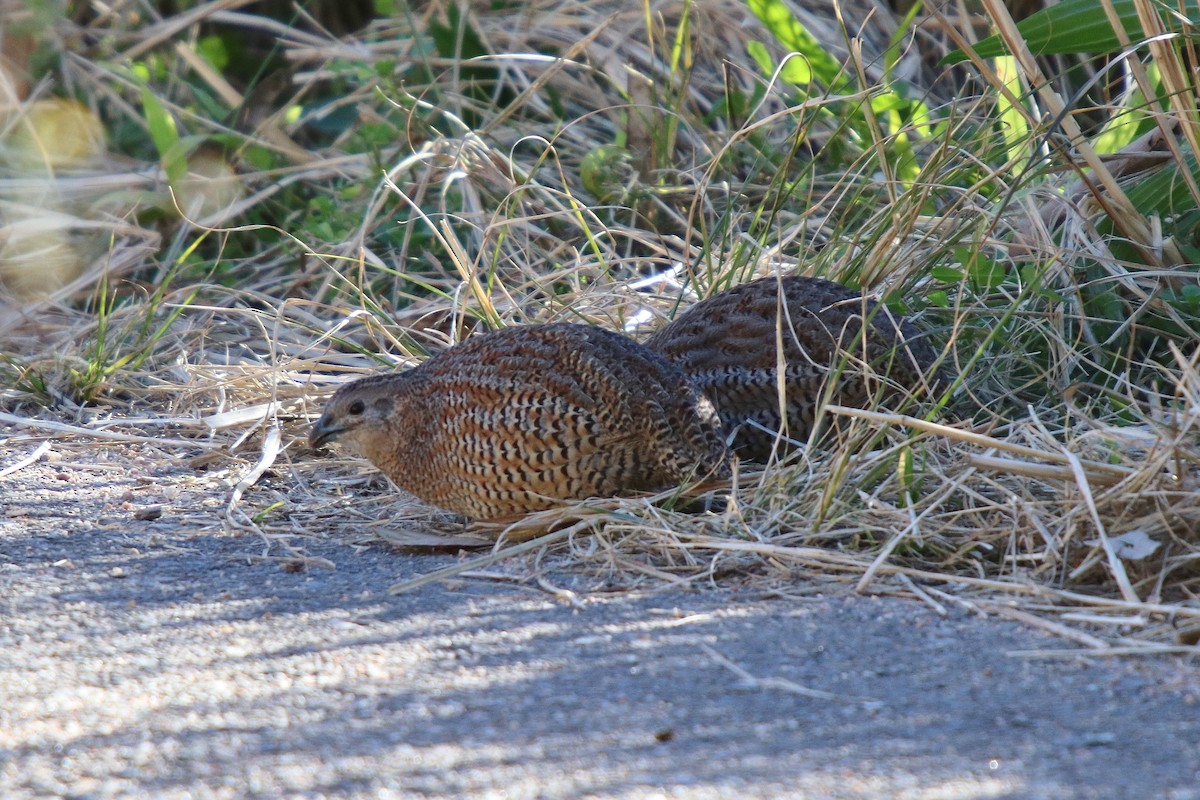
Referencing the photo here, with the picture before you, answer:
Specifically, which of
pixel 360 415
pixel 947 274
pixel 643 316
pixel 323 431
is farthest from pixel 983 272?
pixel 323 431

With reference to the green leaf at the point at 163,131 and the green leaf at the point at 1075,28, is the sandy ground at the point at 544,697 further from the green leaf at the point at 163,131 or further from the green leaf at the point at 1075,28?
the green leaf at the point at 163,131

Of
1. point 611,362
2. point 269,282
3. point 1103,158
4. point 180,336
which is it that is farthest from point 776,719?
point 269,282

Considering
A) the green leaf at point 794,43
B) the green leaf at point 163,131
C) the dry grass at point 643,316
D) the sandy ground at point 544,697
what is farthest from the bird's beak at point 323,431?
the green leaf at point 163,131

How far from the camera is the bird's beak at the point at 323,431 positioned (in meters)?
4.02

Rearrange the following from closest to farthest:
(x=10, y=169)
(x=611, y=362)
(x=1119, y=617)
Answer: (x=1119, y=617) < (x=611, y=362) < (x=10, y=169)

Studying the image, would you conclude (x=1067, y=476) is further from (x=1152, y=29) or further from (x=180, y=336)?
(x=180, y=336)

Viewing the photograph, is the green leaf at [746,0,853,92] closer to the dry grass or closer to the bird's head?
the dry grass

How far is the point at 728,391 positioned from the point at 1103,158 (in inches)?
59.8

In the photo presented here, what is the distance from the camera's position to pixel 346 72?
23.8 feet

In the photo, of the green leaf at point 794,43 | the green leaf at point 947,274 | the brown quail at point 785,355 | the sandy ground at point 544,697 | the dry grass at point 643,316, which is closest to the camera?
the sandy ground at point 544,697

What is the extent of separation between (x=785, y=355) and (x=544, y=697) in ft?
6.58

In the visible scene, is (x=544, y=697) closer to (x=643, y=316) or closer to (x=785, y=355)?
(x=785, y=355)

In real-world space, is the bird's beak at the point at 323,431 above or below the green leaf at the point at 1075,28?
below

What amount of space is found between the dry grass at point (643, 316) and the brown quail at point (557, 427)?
0.11 metres
